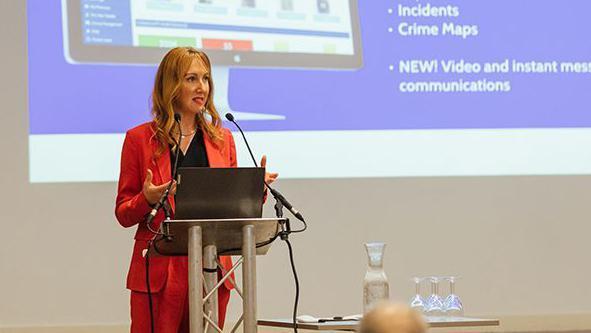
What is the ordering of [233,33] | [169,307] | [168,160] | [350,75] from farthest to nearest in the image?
[350,75] → [233,33] → [168,160] → [169,307]

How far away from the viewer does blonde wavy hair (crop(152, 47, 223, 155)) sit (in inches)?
108

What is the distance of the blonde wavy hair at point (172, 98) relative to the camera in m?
2.75

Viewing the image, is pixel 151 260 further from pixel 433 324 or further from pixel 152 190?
pixel 433 324

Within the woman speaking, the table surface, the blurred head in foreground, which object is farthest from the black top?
the blurred head in foreground

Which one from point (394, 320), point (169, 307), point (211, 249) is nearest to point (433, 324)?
point (211, 249)

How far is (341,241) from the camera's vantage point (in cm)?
450

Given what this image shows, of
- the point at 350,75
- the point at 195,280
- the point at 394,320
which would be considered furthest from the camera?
the point at 350,75

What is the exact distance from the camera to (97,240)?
14.2 feet

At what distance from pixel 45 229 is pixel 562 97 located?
2.59 meters

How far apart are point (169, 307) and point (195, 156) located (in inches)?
18.0

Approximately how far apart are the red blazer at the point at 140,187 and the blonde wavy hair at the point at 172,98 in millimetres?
25

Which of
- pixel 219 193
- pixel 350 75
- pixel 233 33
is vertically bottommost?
pixel 219 193

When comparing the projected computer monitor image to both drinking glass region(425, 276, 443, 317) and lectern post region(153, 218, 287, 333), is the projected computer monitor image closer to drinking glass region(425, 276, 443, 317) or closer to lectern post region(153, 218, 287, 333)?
drinking glass region(425, 276, 443, 317)

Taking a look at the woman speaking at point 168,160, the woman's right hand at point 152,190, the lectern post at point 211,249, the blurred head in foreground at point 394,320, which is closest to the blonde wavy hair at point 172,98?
the woman speaking at point 168,160
